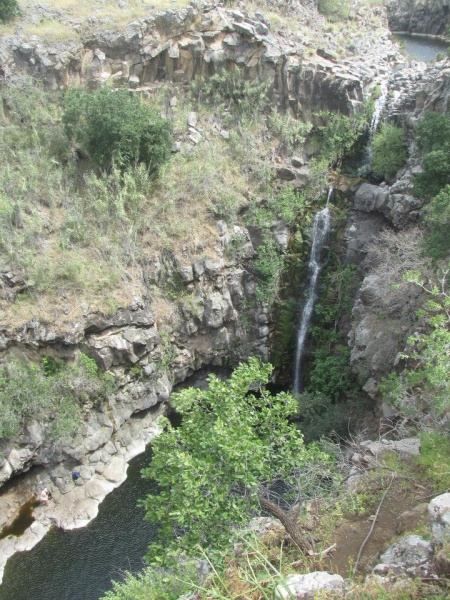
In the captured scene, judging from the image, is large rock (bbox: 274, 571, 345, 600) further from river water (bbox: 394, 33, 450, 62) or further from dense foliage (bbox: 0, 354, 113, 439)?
river water (bbox: 394, 33, 450, 62)

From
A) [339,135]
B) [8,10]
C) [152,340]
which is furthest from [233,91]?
[152,340]

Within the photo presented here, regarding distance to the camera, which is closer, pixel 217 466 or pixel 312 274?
pixel 217 466

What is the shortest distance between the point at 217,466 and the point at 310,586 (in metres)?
2.65

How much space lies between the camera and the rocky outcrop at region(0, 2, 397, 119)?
26109 mm

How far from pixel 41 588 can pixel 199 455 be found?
10555 millimetres

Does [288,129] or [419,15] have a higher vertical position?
[419,15]

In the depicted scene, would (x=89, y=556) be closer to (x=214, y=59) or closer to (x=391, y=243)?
(x=391, y=243)

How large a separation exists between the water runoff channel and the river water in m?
31.0

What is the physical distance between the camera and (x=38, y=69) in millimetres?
25047

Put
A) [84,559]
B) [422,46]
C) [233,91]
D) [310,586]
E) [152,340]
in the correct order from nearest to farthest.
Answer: [310,586]
[84,559]
[152,340]
[233,91]
[422,46]

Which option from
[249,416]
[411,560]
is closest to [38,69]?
[249,416]

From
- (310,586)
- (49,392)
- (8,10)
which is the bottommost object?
(49,392)

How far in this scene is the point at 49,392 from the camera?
20297 millimetres

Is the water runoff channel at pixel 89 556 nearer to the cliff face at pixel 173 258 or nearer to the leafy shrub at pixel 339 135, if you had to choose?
the cliff face at pixel 173 258
